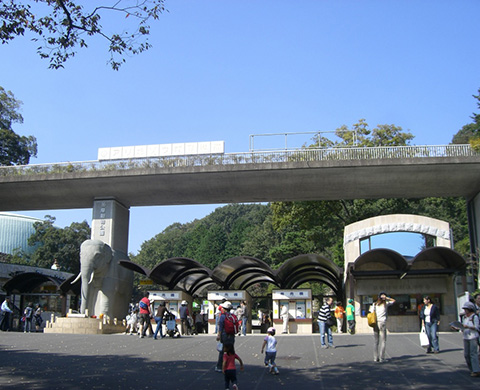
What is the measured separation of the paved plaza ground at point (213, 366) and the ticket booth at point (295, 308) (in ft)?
28.1

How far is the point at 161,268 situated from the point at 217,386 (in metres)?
18.7

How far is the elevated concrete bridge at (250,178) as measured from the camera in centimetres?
2916

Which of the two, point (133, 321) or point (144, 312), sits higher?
point (144, 312)

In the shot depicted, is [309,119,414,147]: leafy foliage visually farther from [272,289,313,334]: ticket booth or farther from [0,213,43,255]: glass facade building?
[0,213,43,255]: glass facade building

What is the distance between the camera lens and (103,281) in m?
30.8

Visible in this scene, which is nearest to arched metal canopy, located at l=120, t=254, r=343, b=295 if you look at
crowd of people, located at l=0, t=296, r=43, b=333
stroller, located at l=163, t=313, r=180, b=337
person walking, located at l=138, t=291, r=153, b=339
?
crowd of people, located at l=0, t=296, r=43, b=333

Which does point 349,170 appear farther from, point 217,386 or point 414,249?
point 217,386

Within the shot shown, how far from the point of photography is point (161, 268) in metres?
28.6

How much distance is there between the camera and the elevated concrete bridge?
29.2m

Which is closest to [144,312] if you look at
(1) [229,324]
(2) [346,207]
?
(1) [229,324]

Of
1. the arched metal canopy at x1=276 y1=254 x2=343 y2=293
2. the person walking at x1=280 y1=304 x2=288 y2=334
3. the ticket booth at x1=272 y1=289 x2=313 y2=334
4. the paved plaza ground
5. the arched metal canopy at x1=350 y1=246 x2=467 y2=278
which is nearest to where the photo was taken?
the paved plaza ground

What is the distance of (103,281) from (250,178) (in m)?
9.75

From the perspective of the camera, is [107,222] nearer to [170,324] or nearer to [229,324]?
[170,324]

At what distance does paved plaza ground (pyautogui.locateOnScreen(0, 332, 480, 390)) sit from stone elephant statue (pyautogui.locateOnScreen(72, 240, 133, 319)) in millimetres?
11437
